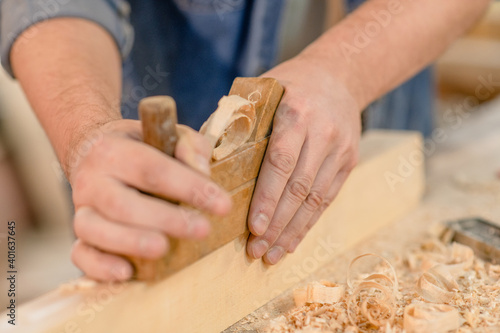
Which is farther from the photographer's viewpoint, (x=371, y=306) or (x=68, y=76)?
(x=68, y=76)

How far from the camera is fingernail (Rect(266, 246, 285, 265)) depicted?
0.91m

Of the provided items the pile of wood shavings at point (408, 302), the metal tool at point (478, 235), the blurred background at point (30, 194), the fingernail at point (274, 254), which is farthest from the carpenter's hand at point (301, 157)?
the blurred background at point (30, 194)

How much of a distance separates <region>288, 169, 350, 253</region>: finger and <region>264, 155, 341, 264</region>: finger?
30mm

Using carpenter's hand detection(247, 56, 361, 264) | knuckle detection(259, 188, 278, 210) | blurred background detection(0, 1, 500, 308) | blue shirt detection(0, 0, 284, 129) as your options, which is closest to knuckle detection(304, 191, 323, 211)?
carpenter's hand detection(247, 56, 361, 264)

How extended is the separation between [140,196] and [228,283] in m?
0.29

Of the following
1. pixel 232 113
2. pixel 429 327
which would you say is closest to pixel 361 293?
pixel 429 327

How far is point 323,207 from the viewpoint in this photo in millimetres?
982

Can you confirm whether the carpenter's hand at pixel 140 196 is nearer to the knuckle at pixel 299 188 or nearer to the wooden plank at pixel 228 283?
the wooden plank at pixel 228 283

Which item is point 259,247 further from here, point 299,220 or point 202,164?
point 202,164

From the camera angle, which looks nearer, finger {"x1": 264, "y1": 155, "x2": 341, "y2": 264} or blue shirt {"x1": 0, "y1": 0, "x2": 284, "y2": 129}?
finger {"x1": 264, "y1": 155, "x2": 341, "y2": 264}

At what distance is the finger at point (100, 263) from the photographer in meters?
0.70

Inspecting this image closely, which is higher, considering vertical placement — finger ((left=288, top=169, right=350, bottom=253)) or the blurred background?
finger ((left=288, top=169, right=350, bottom=253))

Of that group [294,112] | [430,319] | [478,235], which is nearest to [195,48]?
[294,112]

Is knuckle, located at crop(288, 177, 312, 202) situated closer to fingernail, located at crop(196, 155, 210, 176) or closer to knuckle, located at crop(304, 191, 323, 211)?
knuckle, located at crop(304, 191, 323, 211)
